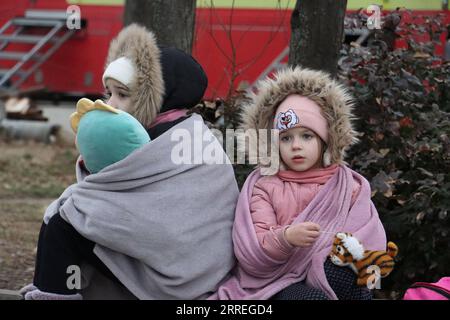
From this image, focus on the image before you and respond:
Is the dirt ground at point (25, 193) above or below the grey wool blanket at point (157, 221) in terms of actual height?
below

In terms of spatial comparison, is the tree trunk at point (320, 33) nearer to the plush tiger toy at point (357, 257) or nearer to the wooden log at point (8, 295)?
the plush tiger toy at point (357, 257)

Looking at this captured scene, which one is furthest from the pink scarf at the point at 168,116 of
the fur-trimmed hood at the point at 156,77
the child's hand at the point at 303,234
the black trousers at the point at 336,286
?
the black trousers at the point at 336,286

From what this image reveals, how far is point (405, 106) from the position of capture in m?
4.41

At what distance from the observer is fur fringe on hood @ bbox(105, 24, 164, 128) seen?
3158 mm

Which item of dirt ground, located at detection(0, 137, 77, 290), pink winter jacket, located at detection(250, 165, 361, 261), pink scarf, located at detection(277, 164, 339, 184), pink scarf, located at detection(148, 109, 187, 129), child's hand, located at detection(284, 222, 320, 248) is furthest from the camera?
dirt ground, located at detection(0, 137, 77, 290)

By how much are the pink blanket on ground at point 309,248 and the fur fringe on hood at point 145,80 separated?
0.57m

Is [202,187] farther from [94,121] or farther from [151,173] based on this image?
[94,121]

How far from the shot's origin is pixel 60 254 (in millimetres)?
2904

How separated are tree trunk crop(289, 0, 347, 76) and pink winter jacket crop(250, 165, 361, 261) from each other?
4.68 feet

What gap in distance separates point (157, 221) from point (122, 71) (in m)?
0.70

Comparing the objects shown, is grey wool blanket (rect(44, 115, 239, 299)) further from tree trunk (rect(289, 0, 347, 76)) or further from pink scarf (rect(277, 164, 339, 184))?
tree trunk (rect(289, 0, 347, 76))

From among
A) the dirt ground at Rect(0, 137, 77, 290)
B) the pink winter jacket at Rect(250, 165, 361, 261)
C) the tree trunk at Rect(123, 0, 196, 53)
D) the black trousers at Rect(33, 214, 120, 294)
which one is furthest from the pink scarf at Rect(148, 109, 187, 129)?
the dirt ground at Rect(0, 137, 77, 290)

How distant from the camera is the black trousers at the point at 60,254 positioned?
290 cm

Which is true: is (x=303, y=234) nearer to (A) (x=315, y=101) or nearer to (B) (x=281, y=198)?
(B) (x=281, y=198)
